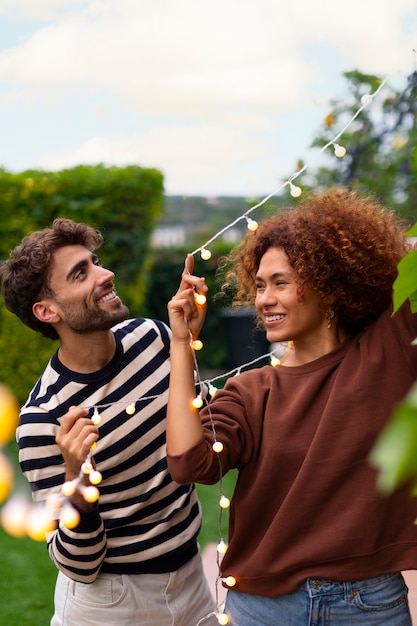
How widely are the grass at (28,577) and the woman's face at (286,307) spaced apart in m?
2.48

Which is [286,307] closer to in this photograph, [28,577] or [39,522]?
[39,522]

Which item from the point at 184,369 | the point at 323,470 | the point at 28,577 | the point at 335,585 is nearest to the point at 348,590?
the point at 335,585

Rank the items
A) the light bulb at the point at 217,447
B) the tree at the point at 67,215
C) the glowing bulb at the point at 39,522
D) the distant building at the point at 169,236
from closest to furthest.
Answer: the light bulb at the point at 217,447, the glowing bulb at the point at 39,522, the tree at the point at 67,215, the distant building at the point at 169,236

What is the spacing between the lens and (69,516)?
5.91 ft

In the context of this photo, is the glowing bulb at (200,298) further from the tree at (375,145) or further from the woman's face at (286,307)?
the tree at (375,145)

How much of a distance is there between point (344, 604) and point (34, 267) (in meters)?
1.24

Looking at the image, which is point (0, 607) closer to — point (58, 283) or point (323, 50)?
point (58, 283)

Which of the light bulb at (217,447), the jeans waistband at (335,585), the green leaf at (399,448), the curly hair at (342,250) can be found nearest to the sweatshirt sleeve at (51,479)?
the light bulb at (217,447)

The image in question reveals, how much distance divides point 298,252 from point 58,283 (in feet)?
2.55

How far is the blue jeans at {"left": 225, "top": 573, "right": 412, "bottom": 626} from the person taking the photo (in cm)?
161

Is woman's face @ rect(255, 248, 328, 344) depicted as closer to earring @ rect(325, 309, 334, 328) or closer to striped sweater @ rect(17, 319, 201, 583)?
earring @ rect(325, 309, 334, 328)

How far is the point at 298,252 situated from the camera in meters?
1.76

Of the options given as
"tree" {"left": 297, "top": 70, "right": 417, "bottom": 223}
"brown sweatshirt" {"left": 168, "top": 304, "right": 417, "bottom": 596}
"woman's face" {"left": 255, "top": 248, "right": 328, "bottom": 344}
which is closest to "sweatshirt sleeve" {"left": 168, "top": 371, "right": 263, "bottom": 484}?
"brown sweatshirt" {"left": 168, "top": 304, "right": 417, "bottom": 596}

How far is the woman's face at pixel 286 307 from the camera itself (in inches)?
68.1
